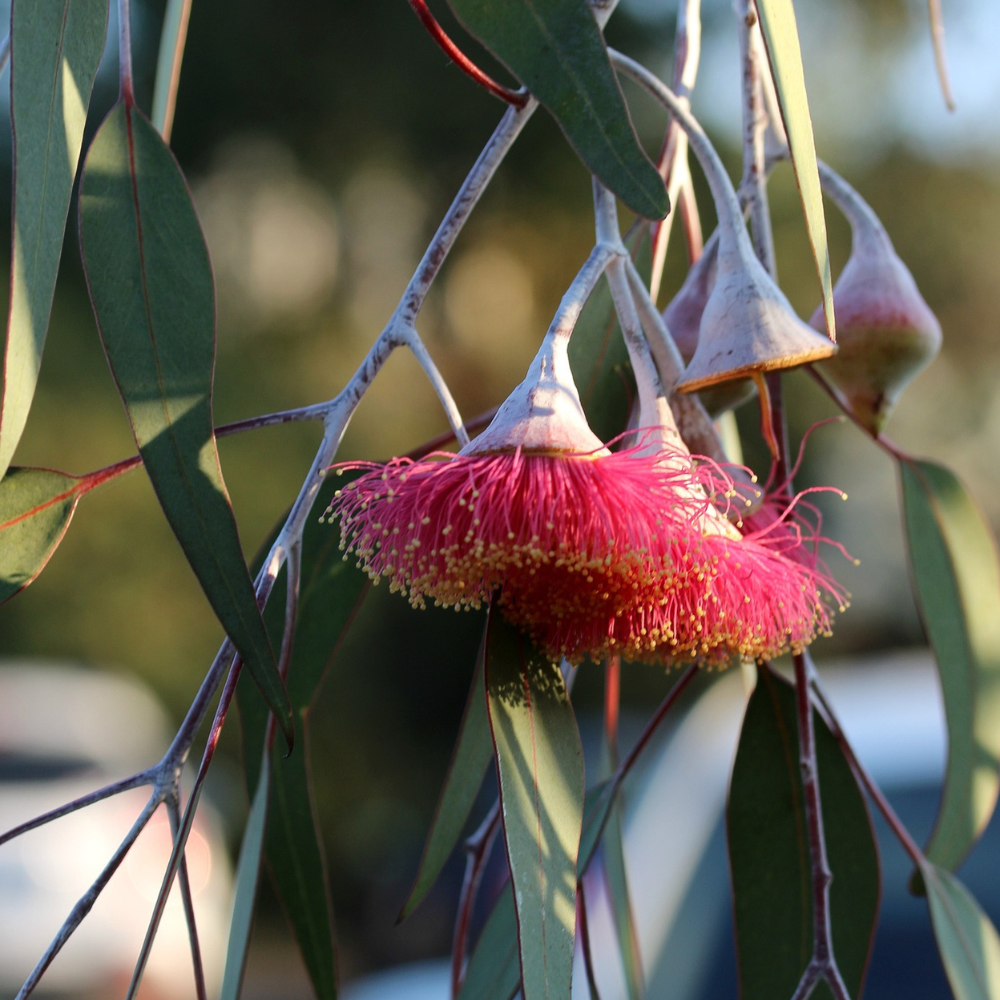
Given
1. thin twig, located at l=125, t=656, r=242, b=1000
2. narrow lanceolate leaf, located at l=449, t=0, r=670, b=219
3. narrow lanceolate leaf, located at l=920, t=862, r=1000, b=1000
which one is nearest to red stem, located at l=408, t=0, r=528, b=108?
narrow lanceolate leaf, located at l=449, t=0, r=670, b=219

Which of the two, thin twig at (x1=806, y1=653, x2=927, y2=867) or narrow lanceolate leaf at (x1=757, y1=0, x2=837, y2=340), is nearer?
narrow lanceolate leaf at (x1=757, y1=0, x2=837, y2=340)

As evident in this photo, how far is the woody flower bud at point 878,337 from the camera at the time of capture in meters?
0.53

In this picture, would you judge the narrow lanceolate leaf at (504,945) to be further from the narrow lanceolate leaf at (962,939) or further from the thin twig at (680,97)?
the thin twig at (680,97)

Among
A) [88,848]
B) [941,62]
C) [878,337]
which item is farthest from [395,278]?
[878,337]

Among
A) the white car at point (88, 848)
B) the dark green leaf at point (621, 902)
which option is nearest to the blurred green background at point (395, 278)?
the white car at point (88, 848)

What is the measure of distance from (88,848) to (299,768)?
9.89 feet

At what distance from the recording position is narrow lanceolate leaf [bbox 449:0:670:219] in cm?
38

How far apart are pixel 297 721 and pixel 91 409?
12.5 feet

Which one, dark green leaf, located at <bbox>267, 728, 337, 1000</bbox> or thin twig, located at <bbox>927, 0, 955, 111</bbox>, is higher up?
thin twig, located at <bbox>927, 0, 955, 111</bbox>

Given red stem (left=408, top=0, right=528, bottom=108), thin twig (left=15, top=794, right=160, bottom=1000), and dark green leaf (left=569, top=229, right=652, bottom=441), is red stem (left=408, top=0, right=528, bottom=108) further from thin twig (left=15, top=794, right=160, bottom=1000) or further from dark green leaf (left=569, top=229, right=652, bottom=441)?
thin twig (left=15, top=794, right=160, bottom=1000)

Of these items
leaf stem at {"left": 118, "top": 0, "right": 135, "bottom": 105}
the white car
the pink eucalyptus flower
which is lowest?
the white car

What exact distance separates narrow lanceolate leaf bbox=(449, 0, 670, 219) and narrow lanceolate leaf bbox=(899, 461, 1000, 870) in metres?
0.41

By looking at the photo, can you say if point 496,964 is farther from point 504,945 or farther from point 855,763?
point 855,763

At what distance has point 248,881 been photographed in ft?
1.75
